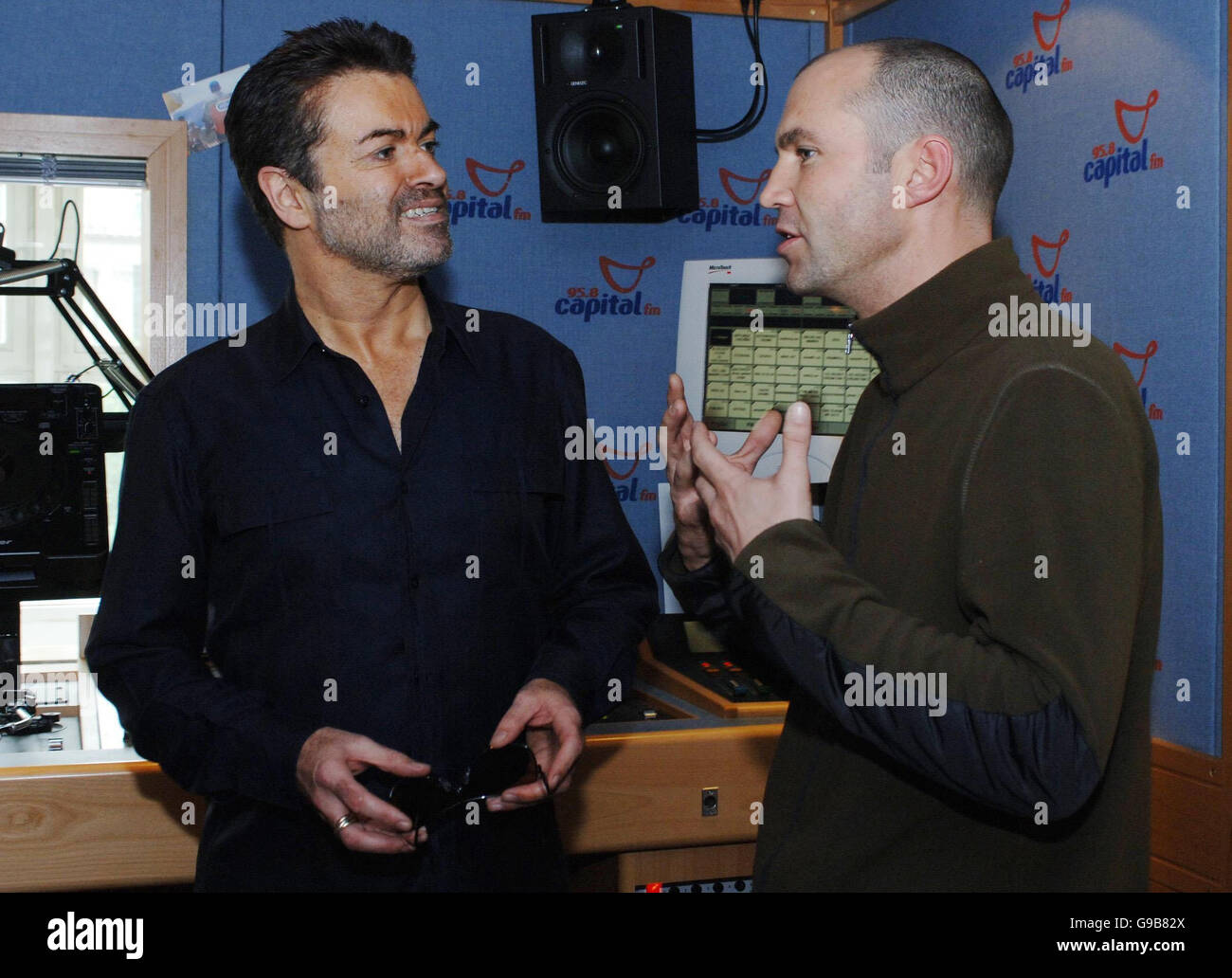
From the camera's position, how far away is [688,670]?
226cm

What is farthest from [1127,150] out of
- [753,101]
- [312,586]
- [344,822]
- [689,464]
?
[344,822]

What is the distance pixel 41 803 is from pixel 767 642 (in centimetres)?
124

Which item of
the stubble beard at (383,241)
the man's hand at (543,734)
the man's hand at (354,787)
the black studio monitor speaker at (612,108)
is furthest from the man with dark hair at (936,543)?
the black studio monitor speaker at (612,108)

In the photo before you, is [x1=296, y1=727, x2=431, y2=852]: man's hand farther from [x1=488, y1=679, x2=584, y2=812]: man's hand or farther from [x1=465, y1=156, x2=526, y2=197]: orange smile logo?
[x1=465, y1=156, x2=526, y2=197]: orange smile logo

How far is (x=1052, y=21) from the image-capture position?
2086mm

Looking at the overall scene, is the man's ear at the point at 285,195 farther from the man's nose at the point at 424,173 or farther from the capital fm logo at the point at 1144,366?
the capital fm logo at the point at 1144,366

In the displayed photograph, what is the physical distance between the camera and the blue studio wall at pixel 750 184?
1758mm

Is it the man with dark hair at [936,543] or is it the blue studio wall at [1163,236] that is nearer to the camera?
the man with dark hair at [936,543]

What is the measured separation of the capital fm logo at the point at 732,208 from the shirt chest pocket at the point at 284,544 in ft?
A: 5.04

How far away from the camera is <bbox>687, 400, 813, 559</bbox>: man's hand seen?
1040 mm

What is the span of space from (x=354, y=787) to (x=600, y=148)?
164cm

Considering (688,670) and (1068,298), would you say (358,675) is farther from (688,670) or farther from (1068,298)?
(1068,298)

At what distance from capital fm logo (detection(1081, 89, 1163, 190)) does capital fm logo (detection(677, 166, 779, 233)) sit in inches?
34.5
